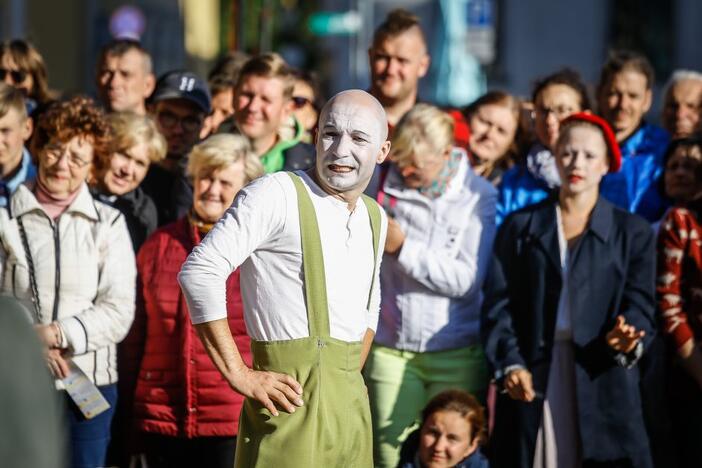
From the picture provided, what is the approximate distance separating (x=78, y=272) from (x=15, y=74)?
2.14m

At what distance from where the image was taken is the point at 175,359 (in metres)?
5.20

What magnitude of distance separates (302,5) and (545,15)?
778 cm

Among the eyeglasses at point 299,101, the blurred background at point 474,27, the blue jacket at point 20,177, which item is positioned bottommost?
the blue jacket at point 20,177

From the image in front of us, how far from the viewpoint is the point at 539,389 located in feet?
17.5

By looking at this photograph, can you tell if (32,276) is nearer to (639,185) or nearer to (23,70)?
(23,70)

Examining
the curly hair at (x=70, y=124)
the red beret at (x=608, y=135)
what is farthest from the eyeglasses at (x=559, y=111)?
the curly hair at (x=70, y=124)

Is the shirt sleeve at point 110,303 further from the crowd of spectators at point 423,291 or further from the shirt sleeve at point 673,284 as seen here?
the shirt sleeve at point 673,284

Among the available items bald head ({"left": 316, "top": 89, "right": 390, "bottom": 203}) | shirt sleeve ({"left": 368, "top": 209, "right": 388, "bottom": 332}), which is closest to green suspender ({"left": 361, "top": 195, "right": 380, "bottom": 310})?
shirt sleeve ({"left": 368, "top": 209, "right": 388, "bottom": 332})

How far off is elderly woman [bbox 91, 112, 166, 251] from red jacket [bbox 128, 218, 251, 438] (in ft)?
1.53

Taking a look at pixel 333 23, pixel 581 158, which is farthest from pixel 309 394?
pixel 333 23

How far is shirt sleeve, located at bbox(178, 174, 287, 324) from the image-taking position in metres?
3.76

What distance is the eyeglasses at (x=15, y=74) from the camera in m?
6.86

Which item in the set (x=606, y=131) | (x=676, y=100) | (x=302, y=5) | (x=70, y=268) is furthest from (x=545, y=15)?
(x=70, y=268)

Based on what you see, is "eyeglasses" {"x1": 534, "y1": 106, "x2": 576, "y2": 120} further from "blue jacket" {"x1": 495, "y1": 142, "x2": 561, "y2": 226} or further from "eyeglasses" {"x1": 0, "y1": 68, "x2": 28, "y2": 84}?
"eyeglasses" {"x1": 0, "y1": 68, "x2": 28, "y2": 84}
